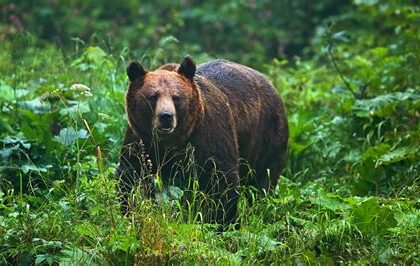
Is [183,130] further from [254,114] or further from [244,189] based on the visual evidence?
[254,114]

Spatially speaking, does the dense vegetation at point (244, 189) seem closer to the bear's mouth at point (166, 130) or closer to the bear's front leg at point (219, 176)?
the bear's front leg at point (219, 176)

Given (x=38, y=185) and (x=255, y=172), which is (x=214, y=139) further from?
(x=38, y=185)

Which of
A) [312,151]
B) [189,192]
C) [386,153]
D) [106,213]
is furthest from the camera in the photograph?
[312,151]

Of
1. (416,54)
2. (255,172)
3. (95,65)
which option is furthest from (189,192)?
(416,54)

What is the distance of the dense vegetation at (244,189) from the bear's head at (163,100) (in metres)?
0.33

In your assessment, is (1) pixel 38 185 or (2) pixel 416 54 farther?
(2) pixel 416 54

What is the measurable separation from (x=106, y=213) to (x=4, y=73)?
3741 mm

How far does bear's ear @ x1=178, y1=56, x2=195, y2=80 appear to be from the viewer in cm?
708

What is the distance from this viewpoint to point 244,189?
699 cm

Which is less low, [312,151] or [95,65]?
[95,65]

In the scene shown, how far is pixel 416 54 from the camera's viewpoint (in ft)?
33.1

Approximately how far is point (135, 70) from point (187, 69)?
1.18ft

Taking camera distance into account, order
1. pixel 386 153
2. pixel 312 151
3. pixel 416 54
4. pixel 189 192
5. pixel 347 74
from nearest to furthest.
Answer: pixel 189 192 → pixel 386 153 → pixel 312 151 → pixel 416 54 → pixel 347 74

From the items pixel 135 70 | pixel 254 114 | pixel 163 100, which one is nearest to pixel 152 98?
pixel 163 100
